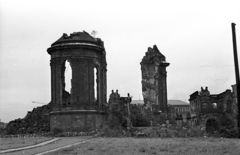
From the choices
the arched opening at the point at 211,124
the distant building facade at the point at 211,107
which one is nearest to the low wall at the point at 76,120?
the arched opening at the point at 211,124

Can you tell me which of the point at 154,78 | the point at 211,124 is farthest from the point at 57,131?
the point at 211,124

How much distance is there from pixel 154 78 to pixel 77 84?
10524 millimetres

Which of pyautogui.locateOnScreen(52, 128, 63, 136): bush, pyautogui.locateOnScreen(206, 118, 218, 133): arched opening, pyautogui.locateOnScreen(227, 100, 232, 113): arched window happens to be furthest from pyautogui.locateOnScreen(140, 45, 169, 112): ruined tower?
pyautogui.locateOnScreen(52, 128, 63, 136): bush

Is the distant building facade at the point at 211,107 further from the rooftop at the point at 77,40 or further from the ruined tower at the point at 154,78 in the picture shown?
the rooftop at the point at 77,40

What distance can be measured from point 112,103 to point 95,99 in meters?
1.95

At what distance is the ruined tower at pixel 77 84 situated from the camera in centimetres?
3506

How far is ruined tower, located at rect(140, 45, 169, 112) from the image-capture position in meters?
41.7

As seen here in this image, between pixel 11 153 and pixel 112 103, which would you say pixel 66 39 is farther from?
pixel 11 153

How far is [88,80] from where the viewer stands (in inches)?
1414

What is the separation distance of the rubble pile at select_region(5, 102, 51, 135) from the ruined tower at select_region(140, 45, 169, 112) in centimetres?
1115

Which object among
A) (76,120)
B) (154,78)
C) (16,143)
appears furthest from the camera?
(154,78)

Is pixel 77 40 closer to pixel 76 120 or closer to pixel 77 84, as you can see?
pixel 77 84

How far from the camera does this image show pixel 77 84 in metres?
35.6

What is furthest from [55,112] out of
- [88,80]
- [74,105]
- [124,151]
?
[124,151]
